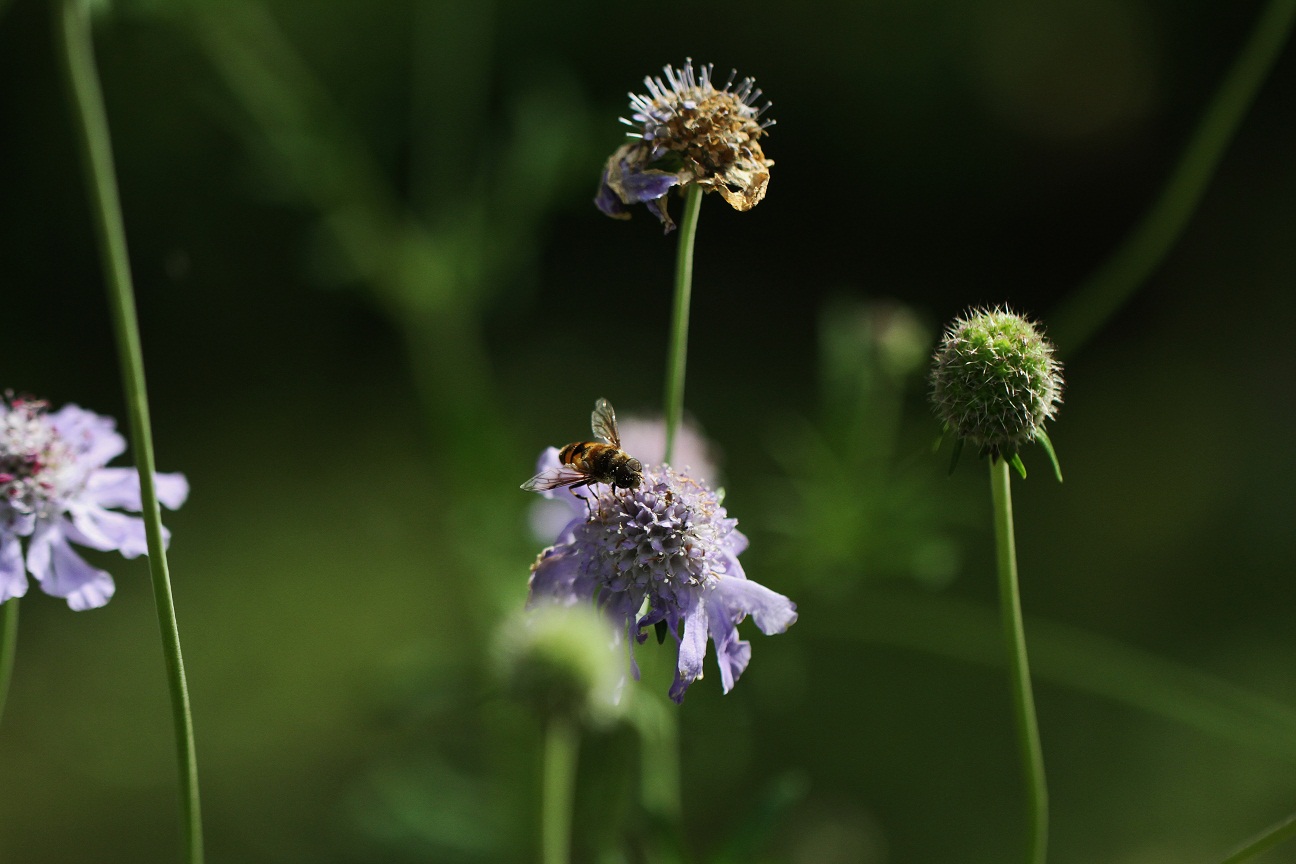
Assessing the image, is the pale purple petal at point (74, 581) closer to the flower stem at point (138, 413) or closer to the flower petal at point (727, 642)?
the flower stem at point (138, 413)

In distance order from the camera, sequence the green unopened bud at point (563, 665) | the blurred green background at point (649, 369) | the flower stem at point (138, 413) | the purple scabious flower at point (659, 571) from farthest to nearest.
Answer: the blurred green background at point (649, 369)
the green unopened bud at point (563, 665)
the purple scabious flower at point (659, 571)
the flower stem at point (138, 413)

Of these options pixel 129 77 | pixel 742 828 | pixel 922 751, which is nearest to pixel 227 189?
pixel 129 77

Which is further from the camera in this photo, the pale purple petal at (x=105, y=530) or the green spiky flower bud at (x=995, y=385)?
the pale purple petal at (x=105, y=530)

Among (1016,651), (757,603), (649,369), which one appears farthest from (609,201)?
(649,369)

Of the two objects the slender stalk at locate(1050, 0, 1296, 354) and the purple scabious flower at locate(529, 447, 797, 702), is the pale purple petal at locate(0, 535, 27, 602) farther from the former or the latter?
the slender stalk at locate(1050, 0, 1296, 354)

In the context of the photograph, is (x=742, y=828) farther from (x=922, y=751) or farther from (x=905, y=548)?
(x=922, y=751)

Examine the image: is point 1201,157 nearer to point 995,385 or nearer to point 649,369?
point 995,385

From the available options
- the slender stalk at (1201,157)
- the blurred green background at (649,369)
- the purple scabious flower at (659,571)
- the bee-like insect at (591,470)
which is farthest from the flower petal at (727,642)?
the blurred green background at (649,369)
